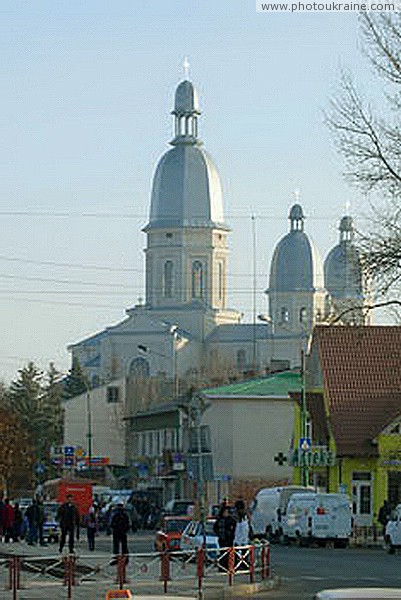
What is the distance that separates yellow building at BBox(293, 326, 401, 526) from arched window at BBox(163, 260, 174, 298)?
313ft

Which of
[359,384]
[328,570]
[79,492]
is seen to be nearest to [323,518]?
[328,570]

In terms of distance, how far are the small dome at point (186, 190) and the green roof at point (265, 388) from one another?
3159 inches

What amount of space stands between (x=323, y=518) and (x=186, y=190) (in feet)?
374

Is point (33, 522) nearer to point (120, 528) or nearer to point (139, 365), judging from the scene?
point (120, 528)

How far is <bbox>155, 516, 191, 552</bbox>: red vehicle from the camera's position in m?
40.7

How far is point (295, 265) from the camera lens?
176 m

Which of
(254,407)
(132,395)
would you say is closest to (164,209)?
(132,395)

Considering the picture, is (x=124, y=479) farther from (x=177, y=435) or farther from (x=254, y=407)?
(x=254, y=407)

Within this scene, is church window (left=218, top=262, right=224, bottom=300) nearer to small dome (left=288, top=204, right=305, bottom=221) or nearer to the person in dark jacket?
small dome (left=288, top=204, right=305, bottom=221)

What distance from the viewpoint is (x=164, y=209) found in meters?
166

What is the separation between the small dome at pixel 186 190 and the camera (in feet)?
539

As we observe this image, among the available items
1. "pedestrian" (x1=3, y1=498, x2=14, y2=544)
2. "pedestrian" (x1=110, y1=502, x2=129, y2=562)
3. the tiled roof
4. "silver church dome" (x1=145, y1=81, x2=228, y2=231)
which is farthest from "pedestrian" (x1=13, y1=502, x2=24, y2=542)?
"silver church dome" (x1=145, y1=81, x2=228, y2=231)

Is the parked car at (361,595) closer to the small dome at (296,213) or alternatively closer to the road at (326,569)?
the road at (326,569)

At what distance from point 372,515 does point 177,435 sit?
2746 centimetres
